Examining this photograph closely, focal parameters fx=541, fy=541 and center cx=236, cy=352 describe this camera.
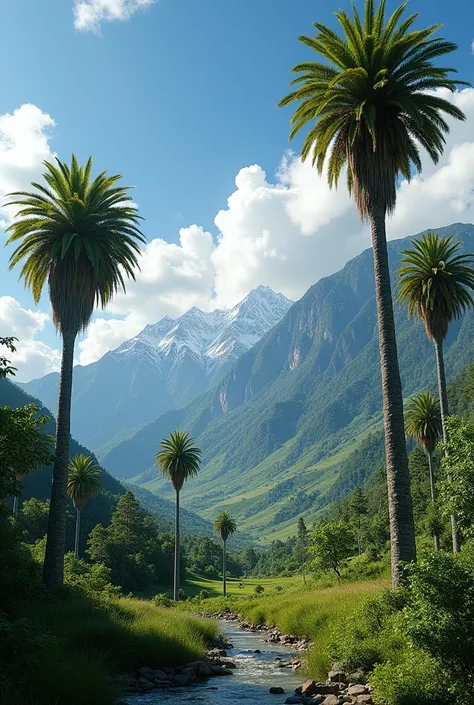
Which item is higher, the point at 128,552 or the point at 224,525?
the point at 224,525

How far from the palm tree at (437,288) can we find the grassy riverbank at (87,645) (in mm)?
18722

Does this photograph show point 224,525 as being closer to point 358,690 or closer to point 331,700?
point 358,690

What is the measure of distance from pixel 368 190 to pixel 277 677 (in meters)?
18.4

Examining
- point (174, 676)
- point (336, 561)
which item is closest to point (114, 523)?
point (336, 561)

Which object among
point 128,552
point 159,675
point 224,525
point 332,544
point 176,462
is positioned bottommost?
point 128,552

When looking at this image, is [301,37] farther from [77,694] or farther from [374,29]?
[77,694]

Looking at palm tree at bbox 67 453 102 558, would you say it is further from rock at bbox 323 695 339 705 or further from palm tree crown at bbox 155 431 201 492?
rock at bbox 323 695 339 705

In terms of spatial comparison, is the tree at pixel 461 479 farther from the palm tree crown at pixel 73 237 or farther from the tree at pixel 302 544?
the tree at pixel 302 544

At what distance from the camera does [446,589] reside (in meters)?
11.0

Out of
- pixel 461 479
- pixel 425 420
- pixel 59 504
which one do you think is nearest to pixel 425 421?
pixel 425 420

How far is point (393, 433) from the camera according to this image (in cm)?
1806

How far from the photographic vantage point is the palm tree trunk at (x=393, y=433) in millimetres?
17141

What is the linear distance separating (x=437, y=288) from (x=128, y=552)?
282 ft

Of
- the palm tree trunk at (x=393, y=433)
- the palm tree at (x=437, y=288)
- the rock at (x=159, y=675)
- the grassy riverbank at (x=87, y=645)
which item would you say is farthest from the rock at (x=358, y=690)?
the palm tree at (x=437, y=288)
